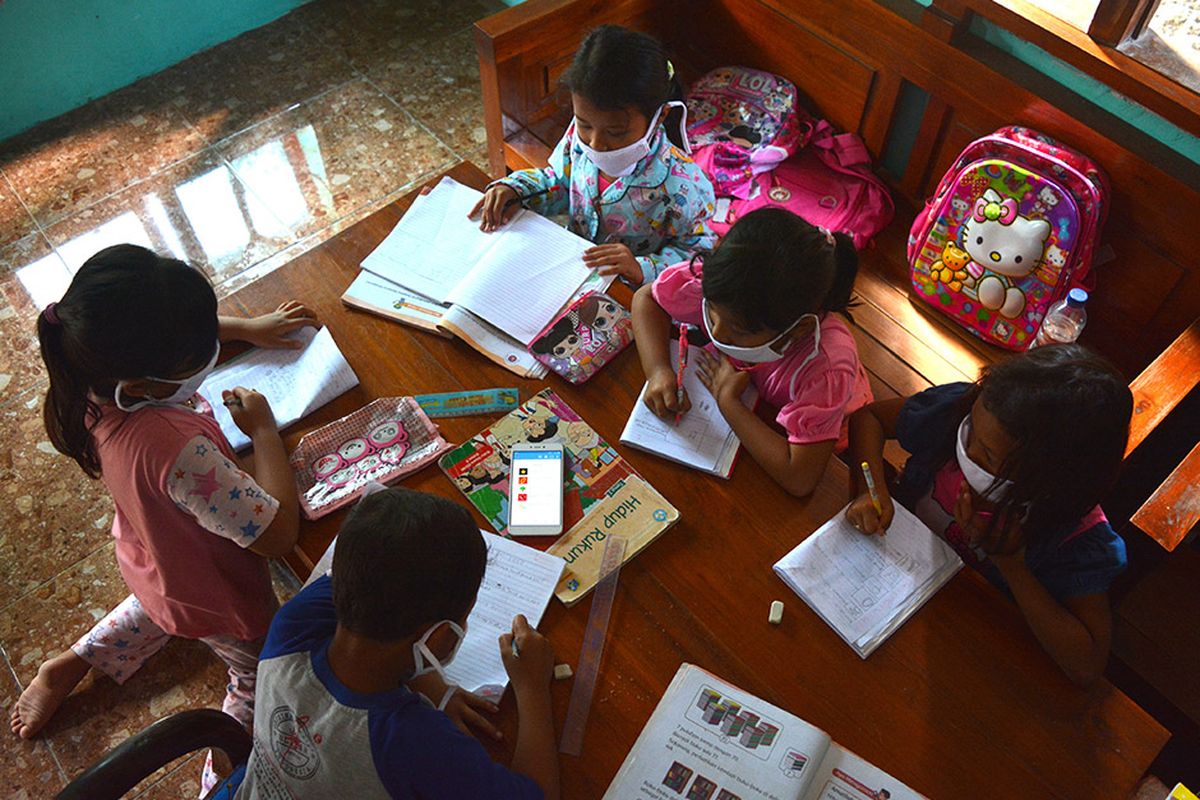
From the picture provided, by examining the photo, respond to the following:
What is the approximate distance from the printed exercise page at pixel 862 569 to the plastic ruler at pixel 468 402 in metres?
0.56

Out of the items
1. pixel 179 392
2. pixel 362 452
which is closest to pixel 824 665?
pixel 362 452

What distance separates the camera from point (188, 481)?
1.38 meters

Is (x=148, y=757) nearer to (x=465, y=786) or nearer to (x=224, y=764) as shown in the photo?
(x=465, y=786)

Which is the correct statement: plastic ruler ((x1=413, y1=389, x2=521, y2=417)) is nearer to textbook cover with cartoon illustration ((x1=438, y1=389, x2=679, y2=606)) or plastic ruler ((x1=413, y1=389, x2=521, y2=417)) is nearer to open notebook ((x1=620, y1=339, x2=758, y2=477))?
textbook cover with cartoon illustration ((x1=438, y1=389, x2=679, y2=606))

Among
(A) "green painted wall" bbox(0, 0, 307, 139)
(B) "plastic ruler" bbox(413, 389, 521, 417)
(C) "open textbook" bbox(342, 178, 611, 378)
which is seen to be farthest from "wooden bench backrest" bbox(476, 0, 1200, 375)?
(A) "green painted wall" bbox(0, 0, 307, 139)

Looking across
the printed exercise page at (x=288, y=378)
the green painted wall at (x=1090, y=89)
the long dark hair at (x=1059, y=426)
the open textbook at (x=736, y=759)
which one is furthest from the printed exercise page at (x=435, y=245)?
the green painted wall at (x=1090, y=89)

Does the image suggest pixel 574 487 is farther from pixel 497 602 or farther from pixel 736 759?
pixel 736 759

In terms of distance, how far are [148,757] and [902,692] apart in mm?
1028

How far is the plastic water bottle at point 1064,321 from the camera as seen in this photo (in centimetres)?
203

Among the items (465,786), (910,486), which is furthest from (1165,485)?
(465,786)

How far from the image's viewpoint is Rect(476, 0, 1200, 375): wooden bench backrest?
1.93m

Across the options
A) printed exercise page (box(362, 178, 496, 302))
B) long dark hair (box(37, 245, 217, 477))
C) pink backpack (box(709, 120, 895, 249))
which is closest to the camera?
long dark hair (box(37, 245, 217, 477))

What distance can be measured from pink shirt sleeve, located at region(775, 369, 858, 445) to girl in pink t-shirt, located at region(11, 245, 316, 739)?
838mm

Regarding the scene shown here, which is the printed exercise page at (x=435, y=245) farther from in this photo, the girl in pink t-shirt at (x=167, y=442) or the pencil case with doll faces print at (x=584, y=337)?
the girl in pink t-shirt at (x=167, y=442)
